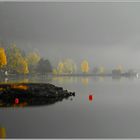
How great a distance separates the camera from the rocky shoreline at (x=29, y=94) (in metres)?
17.6

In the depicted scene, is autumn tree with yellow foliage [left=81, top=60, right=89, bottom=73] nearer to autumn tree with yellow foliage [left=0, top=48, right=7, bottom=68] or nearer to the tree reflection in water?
autumn tree with yellow foliage [left=0, top=48, right=7, bottom=68]

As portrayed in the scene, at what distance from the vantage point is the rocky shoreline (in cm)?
1764

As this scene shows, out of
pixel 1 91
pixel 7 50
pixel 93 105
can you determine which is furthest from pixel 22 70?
pixel 93 105

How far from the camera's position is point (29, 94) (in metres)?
18.5

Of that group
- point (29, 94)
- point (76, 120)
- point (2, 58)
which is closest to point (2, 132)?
point (76, 120)

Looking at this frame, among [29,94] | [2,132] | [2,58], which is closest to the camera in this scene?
[2,132]

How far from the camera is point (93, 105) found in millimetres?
17375

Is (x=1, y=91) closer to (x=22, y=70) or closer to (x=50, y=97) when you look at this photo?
(x=50, y=97)

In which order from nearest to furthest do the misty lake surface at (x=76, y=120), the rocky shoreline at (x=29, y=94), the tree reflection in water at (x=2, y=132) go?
the tree reflection in water at (x=2, y=132) < the misty lake surface at (x=76, y=120) < the rocky shoreline at (x=29, y=94)

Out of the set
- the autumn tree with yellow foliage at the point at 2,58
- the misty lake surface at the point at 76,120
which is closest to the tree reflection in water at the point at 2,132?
the misty lake surface at the point at 76,120

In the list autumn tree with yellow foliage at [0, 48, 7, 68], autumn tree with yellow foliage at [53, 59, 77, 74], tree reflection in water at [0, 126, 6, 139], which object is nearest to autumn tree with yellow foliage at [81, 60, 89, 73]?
autumn tree with yellow foliage at [53, 59, 77, 74]

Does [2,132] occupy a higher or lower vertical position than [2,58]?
lower

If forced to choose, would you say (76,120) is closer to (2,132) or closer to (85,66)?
(2,132)

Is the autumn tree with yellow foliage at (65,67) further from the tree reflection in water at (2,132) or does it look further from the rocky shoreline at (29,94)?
the tree reflection in water at (2,132)
